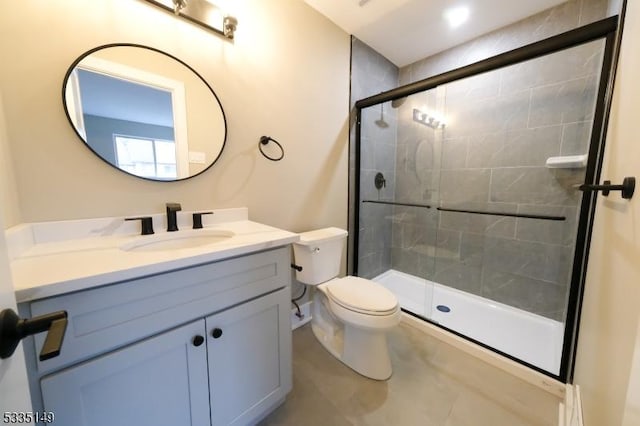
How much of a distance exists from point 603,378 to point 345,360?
43.0 inches

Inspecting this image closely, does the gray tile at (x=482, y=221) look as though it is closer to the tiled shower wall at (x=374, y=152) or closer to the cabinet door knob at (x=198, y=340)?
the tiled shower wall at (x=374, y=152)

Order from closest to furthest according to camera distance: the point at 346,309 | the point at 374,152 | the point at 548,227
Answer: the point at 346,309 → the point at 548,227 → the point at 374,152

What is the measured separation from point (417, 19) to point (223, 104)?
1.51 m

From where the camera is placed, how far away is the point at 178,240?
115 cm

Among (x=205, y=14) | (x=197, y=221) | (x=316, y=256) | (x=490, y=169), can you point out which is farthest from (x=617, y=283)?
(x=205, y=14)

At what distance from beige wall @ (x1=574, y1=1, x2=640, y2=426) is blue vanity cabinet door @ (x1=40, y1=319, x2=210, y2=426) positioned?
3.66 ft

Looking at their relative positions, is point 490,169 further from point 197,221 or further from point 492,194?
point 197,221

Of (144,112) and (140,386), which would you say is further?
(144,112)

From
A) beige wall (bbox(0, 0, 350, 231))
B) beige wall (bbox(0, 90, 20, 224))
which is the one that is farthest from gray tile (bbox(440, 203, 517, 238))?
beige wall (bbox(0, 90, 20, 224))

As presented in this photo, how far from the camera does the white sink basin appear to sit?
1.03m

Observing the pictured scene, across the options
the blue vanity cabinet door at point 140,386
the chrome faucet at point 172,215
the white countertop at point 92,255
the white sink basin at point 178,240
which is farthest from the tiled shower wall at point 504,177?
the blue vanity cabinet door at point 140,386

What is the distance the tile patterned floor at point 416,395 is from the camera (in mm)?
1132

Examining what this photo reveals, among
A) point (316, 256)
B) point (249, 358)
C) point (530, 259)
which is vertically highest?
point (316, 256)

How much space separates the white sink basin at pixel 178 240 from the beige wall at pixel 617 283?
1289mm
